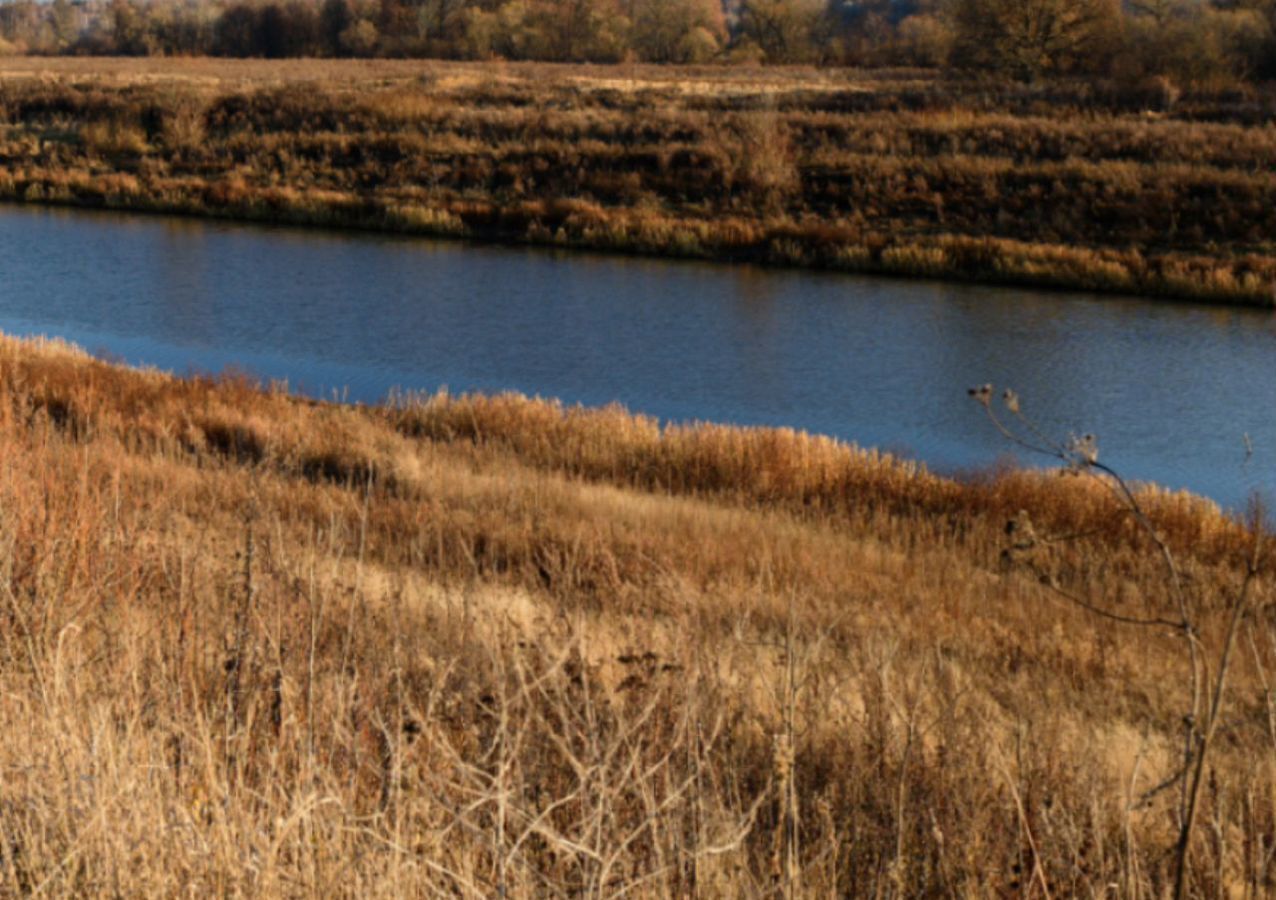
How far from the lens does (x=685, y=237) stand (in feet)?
84.1

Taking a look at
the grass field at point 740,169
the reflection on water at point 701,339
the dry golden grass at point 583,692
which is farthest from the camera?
the grass field at point 740,169

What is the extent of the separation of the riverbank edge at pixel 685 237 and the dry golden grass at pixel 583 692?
42.8 feet

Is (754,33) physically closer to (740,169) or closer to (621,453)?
(740,169)

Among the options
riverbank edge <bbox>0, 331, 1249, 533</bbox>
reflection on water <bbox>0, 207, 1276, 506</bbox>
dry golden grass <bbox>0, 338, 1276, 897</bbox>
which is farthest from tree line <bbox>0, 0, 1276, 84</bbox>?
dry golden grass <bbox>0, 338, 1276, 897</bbox>

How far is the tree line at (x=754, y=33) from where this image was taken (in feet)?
137

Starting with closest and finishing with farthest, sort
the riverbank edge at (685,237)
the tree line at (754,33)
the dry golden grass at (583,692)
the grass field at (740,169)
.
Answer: the dry golden grass at (583,692) < the riverbank edge at (685,237) < the grass field at (740,169) < the tree line at (754,33)

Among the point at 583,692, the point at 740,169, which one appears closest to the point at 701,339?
the point at 740,169

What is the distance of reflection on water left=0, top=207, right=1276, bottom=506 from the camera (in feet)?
49.4

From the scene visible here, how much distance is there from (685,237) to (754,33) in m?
48.0

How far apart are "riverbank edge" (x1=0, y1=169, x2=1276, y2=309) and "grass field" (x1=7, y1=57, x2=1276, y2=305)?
53mm

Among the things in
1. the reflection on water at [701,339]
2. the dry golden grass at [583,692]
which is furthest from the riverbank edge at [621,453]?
the reflection on water at [701,339]

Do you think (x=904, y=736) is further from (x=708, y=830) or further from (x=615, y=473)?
(x=615, y=473)

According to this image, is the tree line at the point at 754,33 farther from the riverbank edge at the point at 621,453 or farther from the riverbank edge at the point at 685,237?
the riverbank edge at the point at 621,453

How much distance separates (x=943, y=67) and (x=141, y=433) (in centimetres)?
4556
